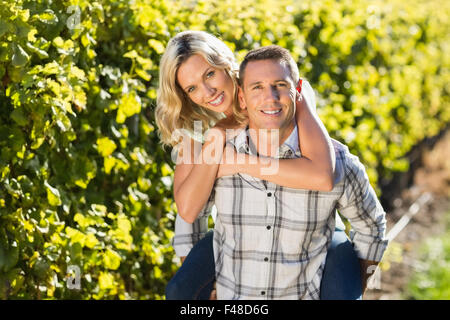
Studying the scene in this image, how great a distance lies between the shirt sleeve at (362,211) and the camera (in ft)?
8.18

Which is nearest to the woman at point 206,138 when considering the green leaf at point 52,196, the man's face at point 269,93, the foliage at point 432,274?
the man's face at point 269,93

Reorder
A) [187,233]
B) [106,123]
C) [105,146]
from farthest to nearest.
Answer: [106,123], [105,146], [187,233]

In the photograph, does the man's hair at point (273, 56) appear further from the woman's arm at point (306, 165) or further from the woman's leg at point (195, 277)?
the woman's leg at point (195, 277)

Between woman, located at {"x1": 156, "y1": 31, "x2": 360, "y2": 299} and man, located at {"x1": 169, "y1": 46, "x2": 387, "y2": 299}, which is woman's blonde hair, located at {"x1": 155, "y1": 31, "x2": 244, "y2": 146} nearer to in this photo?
woman, located at {"x1": 156, "y1": 31, "x2": 360, "y2": 299}

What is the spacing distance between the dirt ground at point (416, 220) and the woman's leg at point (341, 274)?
1299 mm

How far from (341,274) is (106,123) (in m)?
1.35

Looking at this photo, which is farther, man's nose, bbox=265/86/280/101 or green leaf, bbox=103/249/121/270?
green leaf, bbox=103/249/121/270

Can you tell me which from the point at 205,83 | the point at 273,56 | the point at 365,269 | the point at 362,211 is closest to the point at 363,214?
the point at 362,211

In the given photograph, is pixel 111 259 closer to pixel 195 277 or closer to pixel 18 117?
pixel 195 277

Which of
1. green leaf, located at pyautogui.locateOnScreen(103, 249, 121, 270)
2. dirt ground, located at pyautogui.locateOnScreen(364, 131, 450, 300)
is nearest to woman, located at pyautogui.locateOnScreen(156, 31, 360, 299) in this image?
green leaf, located at pyautogui.locateOnScreen(103, 249, 121, 270)

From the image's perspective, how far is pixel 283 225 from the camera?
2443mm

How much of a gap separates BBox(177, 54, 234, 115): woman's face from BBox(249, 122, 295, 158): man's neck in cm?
22

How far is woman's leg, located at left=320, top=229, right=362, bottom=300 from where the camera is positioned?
2496 mm
